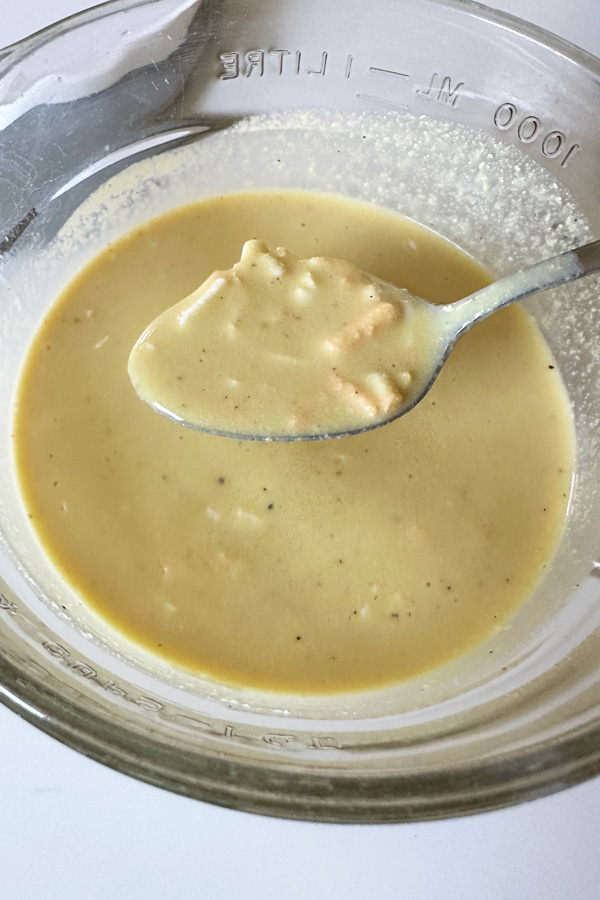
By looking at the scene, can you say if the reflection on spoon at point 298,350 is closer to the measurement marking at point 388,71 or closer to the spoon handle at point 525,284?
the spoon handle at point 525,284

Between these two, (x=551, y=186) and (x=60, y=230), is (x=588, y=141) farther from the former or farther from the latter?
(x=60, y=230)

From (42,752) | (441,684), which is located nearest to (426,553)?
(441,684)

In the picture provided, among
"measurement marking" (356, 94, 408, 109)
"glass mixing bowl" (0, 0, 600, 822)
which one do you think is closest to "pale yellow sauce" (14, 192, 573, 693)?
"glass mixing bowl" (0, 0, 600, 822)

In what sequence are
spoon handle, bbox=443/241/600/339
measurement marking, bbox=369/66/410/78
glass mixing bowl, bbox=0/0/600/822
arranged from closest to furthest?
glass mixing bowl, bbox=0/0/600/822 → spoon handle, bbox=443/241/600/339 → measurement marking, bbox=369/66/410/78

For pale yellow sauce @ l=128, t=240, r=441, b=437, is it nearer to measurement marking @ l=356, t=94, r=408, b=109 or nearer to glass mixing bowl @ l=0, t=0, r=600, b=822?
glass mixing bowl @ l=0, t=0, r=600, b=822

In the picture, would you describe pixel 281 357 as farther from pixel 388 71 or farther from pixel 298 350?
pixel 388 71

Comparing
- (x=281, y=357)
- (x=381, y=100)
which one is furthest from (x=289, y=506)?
Result: (x=381, y=100)

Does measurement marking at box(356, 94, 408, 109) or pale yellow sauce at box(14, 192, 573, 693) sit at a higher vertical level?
measurement marking at box(356, 94, 408, 109)
